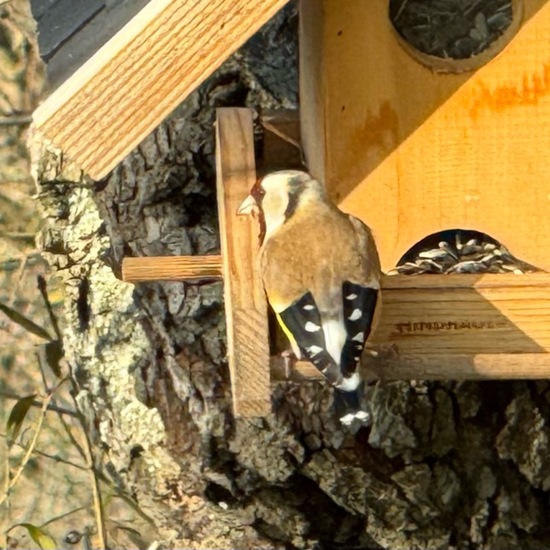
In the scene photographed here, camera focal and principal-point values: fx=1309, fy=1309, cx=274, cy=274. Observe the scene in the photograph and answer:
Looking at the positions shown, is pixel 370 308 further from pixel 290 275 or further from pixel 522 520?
pixel 522 520

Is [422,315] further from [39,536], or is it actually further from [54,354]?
[54,354]

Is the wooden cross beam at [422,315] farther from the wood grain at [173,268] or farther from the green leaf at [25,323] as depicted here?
the green leaf at [25,323]

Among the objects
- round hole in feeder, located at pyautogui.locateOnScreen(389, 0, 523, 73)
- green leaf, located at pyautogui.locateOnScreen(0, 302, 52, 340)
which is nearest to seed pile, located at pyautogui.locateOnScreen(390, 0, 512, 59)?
round hole in feeder, located at pyautogui.locateOnScreen(389, 0, 523, 73)

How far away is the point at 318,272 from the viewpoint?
2.90 metres

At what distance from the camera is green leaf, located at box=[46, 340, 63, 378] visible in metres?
4.71

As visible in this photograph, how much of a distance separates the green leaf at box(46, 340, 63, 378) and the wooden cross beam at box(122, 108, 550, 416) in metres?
2.06

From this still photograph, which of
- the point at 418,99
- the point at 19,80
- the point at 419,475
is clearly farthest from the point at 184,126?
the point at 19,80

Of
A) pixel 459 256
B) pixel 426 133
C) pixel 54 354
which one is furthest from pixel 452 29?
pixel 54 354

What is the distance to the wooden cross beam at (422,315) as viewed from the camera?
2.59 m

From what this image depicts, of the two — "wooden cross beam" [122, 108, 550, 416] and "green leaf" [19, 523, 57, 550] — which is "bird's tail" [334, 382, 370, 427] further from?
"green leaf" [19, 523, 57, 550]

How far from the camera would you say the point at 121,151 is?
233cm

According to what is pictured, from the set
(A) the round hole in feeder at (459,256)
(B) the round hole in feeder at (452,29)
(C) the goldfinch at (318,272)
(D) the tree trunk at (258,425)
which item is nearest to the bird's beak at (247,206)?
(C) the goldfinch at (318,272)

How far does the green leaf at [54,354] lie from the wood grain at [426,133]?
1946 mm

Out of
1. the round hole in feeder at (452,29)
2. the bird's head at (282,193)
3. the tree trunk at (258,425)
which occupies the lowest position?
the tree trunk at (258,425)
